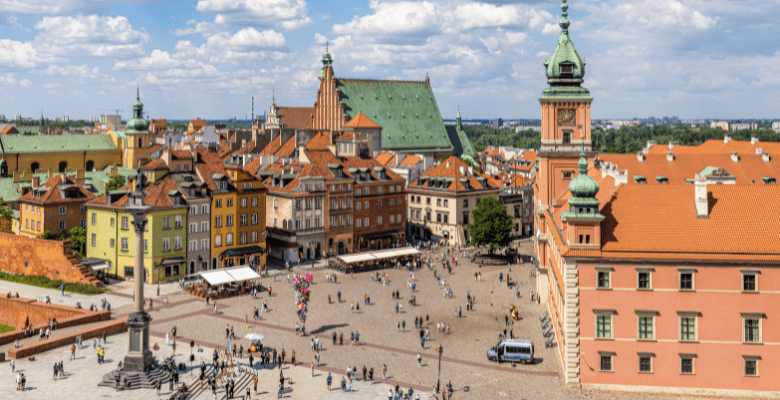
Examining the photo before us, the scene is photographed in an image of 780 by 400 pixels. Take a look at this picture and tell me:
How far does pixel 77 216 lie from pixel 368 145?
46.2 metres

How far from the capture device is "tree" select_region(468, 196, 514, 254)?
305ft

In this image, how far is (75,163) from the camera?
5679 inches

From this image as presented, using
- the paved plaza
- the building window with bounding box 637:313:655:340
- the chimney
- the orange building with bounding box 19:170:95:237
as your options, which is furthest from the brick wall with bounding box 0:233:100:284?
the chimney

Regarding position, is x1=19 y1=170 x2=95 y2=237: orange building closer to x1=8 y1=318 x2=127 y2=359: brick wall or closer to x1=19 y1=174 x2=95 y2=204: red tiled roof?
x1=19 y1=174 x2=95 y2=204: red tiled roof

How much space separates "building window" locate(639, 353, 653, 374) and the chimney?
30.6 ft

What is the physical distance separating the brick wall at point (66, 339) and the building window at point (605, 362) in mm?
37180

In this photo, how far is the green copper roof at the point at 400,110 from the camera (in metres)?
144

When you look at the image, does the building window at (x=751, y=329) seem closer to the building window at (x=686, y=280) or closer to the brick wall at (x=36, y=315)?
the building window at (x=686, y=280)

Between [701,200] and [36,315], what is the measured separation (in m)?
54.2

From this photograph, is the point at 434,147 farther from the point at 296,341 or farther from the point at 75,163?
the point at 296,341

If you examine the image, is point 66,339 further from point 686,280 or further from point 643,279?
point 686,280

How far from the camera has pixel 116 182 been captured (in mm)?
101938

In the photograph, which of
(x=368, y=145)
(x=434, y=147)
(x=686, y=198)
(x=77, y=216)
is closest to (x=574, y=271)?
(x=686, y=198)

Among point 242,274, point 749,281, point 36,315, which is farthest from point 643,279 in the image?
point 36,315
